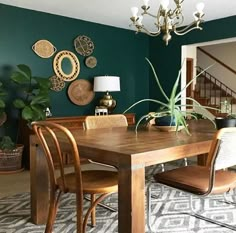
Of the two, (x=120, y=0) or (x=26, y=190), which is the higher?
(x=120, y=0)

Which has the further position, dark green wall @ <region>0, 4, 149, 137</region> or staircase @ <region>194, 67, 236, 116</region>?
staircase @ <region>194, 67, 236, 116</region>

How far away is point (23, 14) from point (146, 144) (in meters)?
3.60

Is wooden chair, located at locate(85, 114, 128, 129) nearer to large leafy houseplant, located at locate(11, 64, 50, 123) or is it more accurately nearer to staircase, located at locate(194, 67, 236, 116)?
large leafy houseplant, located at locate(11, 64, 50, 123)

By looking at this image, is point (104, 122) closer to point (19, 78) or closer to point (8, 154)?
point (19, 78)

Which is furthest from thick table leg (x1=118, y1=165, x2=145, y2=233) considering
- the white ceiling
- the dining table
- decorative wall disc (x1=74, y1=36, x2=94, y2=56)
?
decorative wall disc (x1=74, y1=36, x2=94, y2=56)

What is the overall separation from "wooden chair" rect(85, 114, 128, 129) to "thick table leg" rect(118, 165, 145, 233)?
1.30 metres

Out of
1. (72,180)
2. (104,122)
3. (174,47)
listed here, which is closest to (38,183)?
(72,180)

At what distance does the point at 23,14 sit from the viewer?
450 cm

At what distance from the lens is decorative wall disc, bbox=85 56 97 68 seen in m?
5.21

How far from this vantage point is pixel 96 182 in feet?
6.51

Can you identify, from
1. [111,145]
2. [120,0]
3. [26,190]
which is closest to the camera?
[111,145]

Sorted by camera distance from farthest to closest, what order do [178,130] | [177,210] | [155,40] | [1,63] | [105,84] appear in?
[155,40] < [105,84] < [1,63] < [177,210] < [178,130]

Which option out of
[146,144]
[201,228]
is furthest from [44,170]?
[201,228]

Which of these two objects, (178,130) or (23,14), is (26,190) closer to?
(178,130)
